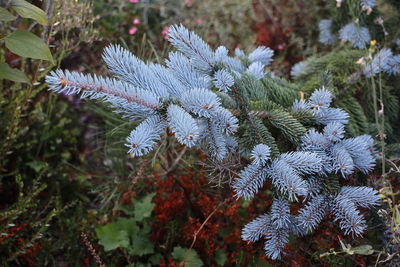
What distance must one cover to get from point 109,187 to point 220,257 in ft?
2.12

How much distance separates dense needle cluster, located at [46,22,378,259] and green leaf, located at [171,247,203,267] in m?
0.50

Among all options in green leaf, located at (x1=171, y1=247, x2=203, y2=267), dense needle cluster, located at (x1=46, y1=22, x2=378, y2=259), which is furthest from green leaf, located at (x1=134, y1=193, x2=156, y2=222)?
dense needle cluster, located at (x1=46, y1=22, x2=378, y2=259)

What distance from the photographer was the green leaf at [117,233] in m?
1.63

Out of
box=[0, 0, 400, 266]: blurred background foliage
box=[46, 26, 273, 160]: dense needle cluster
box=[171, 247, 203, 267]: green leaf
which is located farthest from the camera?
box=[171, 247, 203, 267]: green leaf

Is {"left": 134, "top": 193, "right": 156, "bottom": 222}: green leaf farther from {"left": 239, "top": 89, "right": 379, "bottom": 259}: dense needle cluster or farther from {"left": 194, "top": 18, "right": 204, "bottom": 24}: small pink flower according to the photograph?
{"left": 194, "top": 18, "right": 204, "bottom": 24}: small pink flower

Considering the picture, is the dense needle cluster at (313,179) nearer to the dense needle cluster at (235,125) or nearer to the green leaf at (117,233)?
the dense needle cluster at (235,125)

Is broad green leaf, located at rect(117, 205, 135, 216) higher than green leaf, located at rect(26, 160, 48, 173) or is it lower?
lower

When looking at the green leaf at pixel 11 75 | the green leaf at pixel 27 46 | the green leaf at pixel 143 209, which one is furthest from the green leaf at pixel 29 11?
the green leaf at pixel 143 209

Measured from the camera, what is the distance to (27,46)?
41.9 inches

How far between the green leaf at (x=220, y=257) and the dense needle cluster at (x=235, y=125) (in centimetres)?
52

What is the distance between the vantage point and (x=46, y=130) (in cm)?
206

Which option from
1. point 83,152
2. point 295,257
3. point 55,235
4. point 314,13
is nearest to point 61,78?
point 295,257

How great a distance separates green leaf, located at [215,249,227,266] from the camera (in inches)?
62.9

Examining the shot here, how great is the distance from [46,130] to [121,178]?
1.50 ft
